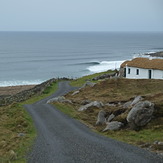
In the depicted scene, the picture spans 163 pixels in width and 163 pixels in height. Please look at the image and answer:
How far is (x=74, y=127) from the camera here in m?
25.1

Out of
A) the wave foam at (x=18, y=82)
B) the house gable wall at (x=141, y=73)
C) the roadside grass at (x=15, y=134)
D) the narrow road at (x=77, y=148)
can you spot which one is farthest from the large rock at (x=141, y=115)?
the wave foam at (x=18, y=82)

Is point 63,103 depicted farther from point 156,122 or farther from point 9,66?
point 9,66

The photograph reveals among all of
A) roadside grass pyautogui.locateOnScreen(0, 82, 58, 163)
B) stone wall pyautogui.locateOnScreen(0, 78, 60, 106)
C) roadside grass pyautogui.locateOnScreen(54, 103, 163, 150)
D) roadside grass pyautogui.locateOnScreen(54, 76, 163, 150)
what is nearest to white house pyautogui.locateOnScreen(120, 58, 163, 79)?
roadside grass pyautogui.locateOnScreen(54, 76, 163, 150)

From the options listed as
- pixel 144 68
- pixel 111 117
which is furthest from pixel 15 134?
pixel 144 68

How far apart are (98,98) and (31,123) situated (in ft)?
46.1

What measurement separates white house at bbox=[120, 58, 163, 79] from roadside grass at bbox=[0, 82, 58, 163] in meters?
24.5

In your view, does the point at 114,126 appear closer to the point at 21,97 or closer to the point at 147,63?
the point at 147,63

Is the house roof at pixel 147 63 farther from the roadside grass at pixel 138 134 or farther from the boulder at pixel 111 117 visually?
the roadside grass at pixel 138 134

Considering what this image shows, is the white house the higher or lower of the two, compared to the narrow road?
higher

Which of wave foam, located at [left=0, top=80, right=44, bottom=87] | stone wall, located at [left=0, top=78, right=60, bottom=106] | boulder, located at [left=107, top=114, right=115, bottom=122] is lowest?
wave foam, located at [left=0, top=80, right=44, bottom=87]

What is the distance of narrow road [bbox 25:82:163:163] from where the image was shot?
54.1 ft

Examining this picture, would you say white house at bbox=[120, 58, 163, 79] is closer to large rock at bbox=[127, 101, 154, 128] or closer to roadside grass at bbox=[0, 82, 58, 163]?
roadside grass at bbox=[0, 82, 58, 163]

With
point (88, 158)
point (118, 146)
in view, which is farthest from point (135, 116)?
A: point (88, 158)

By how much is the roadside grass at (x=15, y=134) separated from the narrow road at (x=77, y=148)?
1.91ft
